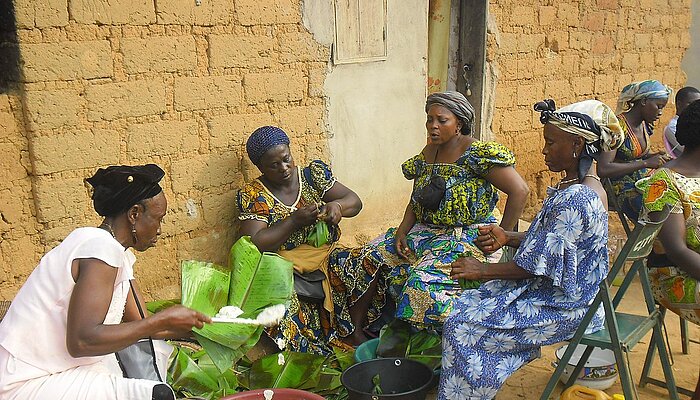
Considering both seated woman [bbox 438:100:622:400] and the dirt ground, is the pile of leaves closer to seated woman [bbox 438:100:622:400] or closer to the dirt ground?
the dirt ground

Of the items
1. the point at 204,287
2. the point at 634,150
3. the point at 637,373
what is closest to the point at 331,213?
the point at 204,287

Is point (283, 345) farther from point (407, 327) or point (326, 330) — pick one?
point (407, 327)

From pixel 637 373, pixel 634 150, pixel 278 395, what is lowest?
pixel 637 373

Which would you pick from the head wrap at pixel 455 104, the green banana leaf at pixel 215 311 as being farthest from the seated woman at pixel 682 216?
the green banana leaf at pixel 215 311

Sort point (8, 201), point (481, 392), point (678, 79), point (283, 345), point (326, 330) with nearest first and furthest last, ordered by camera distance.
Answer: point (481, 392) < point (8, 201) < point (283, 345) < point (326, 330) < point (678, 79)

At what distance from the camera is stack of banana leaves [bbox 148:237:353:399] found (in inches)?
127

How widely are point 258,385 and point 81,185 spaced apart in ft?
4.98

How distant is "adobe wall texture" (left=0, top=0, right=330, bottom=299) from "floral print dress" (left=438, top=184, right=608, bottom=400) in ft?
6.34

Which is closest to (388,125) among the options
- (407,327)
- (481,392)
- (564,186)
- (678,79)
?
(407,327)

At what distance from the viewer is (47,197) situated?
3.97 meters

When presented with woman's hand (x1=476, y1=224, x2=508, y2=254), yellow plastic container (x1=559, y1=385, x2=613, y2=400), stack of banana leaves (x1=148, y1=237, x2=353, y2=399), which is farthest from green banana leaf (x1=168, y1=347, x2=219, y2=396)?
yellow plastic container (x1=559, y1=385, x2=613, y2=400)

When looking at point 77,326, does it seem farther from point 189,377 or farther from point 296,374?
point 296,374

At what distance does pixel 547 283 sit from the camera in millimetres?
3572

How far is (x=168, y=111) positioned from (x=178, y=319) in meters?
2.07
